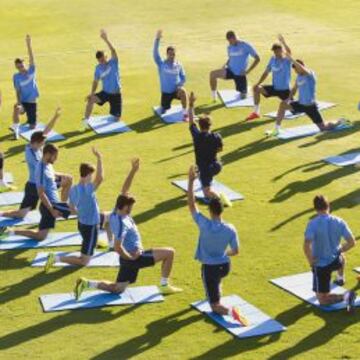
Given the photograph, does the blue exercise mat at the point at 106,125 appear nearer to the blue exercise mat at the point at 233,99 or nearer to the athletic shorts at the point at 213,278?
the blue exercise mat at the point at 233,99

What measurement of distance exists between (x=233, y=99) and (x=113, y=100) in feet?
13.2

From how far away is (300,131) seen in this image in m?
24.1

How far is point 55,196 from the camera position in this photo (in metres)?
17.1

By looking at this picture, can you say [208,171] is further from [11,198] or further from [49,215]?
[11,198]

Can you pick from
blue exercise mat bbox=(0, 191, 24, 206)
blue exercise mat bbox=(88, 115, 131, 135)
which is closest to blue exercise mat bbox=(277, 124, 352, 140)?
blue exercise mat bbox=(88, 115, 131, 135)

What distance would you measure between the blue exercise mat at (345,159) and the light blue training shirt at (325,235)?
7.85 m

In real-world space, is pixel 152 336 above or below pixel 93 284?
below

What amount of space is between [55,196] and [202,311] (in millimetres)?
4373

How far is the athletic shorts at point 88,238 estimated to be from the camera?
51.9 feet

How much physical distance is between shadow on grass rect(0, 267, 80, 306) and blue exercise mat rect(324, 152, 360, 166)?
800cm

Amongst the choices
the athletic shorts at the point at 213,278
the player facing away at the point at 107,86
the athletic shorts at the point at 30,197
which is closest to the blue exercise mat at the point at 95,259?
the athletic shorts at the point at 30,197

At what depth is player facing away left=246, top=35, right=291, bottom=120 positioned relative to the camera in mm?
25094

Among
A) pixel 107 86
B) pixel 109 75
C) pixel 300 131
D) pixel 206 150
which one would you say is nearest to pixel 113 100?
pixel 107 86

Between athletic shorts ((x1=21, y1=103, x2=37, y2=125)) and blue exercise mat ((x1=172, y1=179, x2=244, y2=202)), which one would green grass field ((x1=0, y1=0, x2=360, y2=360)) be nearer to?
blue exercise mat ((x1=172, y1=179, x2=244, y2=202))
